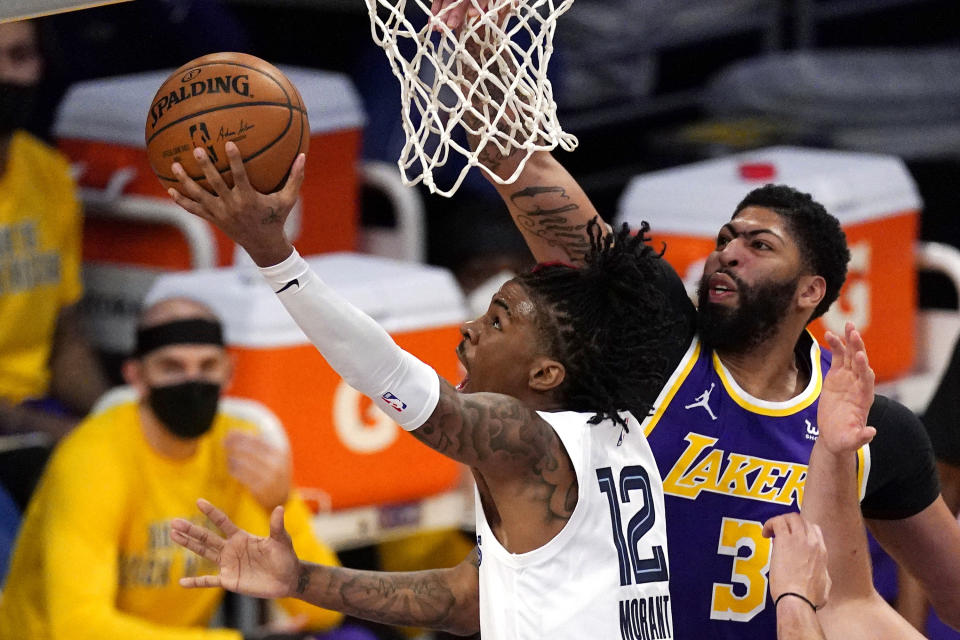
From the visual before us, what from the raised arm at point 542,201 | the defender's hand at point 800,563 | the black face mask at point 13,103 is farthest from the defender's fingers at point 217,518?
the black face mask at point 13,103

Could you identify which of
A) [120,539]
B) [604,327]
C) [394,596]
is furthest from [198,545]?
[120,539]

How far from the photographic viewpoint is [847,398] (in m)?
2.93

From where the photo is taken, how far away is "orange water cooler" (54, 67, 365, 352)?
538 centimetres

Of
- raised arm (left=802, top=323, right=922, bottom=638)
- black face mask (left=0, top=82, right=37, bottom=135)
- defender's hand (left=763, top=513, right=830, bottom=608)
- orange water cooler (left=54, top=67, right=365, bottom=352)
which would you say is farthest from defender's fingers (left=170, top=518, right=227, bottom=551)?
black face mask (left=0, top=82, right=37, bottom=135)

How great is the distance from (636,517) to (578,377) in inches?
10.2

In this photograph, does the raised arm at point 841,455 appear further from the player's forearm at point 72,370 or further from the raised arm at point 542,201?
the player's forearm at point 72,370

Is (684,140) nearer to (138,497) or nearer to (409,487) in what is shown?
(409,487)

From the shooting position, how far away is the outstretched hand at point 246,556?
2861 millimetres

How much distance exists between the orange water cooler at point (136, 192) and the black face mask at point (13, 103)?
0.43 metres

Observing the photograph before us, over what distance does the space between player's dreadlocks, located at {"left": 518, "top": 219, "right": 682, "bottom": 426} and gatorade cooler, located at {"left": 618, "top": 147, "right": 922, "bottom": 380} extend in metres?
2.59

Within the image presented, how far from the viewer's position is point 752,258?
3.30 metres

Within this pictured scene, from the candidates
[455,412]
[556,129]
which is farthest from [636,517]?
[556,129]

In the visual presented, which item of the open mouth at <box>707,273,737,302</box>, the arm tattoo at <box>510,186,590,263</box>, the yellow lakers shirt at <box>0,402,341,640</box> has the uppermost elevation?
the arm tattoo at <box>510,186,590,263</box>

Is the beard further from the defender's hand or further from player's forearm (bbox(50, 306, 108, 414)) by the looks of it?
player's forearm (bbox(50, 306, 108, 414))
